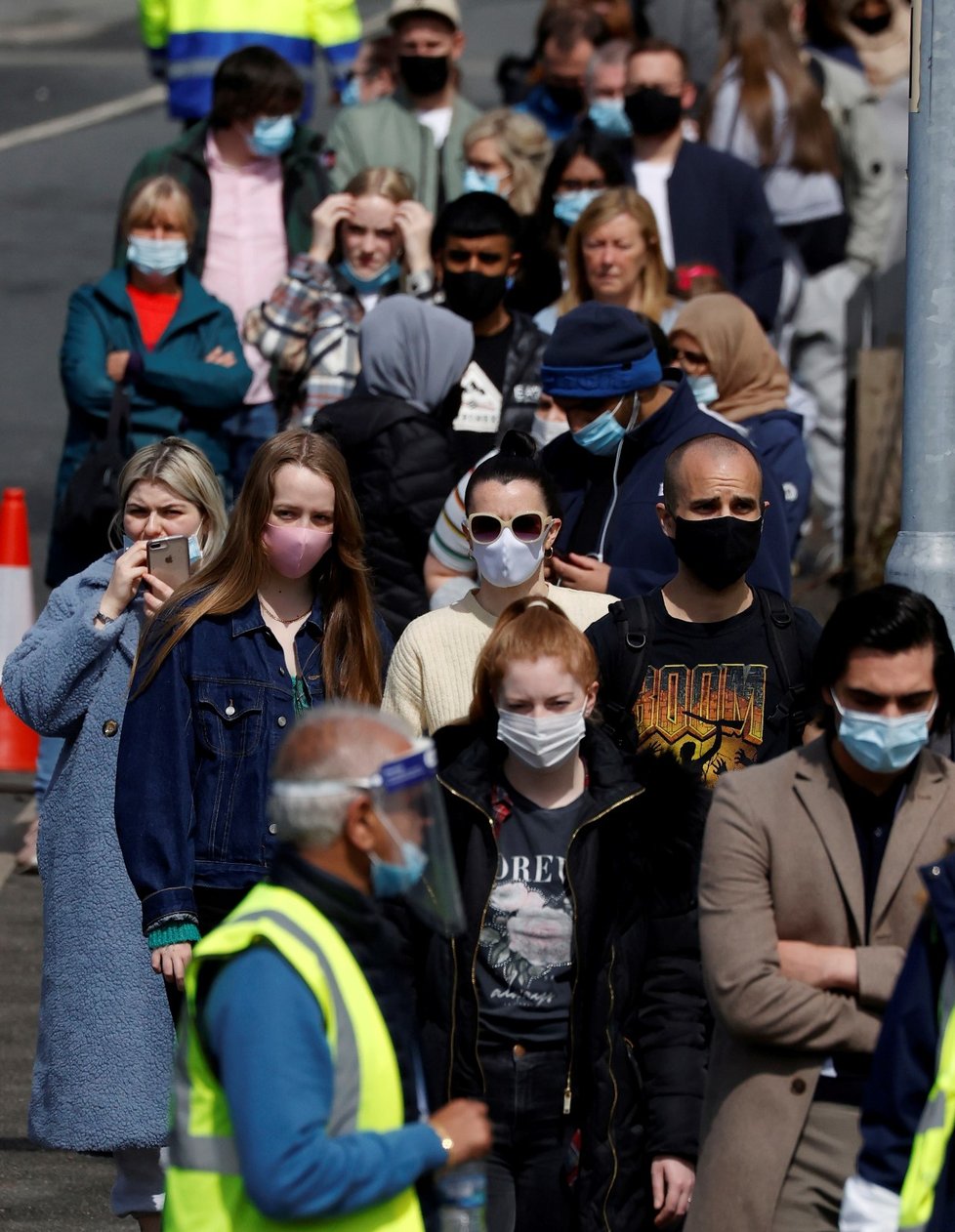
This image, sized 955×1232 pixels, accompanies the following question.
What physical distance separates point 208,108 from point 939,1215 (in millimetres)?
8093

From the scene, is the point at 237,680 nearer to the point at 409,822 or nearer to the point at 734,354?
the point at 409,822

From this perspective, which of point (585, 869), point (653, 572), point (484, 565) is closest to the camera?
point (585, 869)

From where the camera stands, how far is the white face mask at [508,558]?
18.8 feet

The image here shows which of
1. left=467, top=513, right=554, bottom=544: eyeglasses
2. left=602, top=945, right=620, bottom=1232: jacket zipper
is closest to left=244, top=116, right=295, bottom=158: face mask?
left=467, top=513, right=554, bottom=544: eyeglasses

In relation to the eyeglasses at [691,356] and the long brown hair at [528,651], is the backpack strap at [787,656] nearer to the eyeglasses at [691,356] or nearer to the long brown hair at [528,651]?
the long brown hair at [528,651]

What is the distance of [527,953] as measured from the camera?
4.89m

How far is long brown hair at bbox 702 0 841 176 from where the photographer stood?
35.4ft

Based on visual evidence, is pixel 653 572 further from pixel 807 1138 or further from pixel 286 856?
pixel 286 856

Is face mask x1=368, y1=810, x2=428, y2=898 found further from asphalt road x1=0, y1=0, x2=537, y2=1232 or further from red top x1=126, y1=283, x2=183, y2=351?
red top x1=126, y1=283, x2=183, y2=351

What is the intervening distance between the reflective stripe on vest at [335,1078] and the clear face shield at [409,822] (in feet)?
0.42

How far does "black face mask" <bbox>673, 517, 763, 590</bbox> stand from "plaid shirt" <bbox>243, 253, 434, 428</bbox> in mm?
3029

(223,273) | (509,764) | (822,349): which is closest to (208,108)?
(223,273)

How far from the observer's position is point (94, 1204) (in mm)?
6500

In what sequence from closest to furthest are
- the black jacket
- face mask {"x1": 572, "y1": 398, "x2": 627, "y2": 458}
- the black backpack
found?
1. the black backpack
2. face mask {"x1": 572, "y1": 398, "x2": 627, "y2": 458}
3. the black jacket
